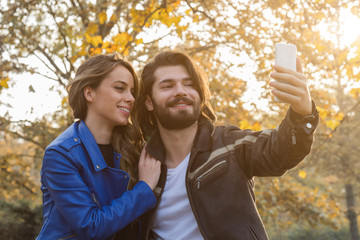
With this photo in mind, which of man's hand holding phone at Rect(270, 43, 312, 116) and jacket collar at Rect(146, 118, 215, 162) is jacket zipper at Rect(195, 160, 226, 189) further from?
man's hand holding phone at Rect(270, 43, 312, 116)

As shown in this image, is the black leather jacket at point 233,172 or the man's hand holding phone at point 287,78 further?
the black leather jacket at point 233,172

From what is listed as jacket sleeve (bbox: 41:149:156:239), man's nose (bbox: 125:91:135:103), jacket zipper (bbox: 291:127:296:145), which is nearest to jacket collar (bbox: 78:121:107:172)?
jacket sleeve (bbox: 41:149:156:239)

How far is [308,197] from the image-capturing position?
9.92 meters

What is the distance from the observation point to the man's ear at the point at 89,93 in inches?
128

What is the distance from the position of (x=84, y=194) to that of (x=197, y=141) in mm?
919

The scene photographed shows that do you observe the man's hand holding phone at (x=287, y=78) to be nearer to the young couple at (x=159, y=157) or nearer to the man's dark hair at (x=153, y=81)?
the young couple at (x=159, y=157)

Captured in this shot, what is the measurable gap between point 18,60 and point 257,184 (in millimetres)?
5930

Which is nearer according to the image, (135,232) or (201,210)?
(201,210)

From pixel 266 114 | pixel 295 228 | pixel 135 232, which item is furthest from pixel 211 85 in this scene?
pixel 295 228

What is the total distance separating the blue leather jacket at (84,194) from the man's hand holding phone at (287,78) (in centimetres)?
129

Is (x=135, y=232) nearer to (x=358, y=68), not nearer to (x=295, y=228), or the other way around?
(x=358, y=68)

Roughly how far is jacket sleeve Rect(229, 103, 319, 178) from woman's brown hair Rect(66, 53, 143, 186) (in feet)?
2.98

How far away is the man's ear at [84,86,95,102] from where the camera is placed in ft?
10.6

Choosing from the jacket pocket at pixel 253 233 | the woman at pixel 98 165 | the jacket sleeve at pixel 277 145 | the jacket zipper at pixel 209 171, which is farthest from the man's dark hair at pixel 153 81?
the jacket pocket at pixel 253 233
